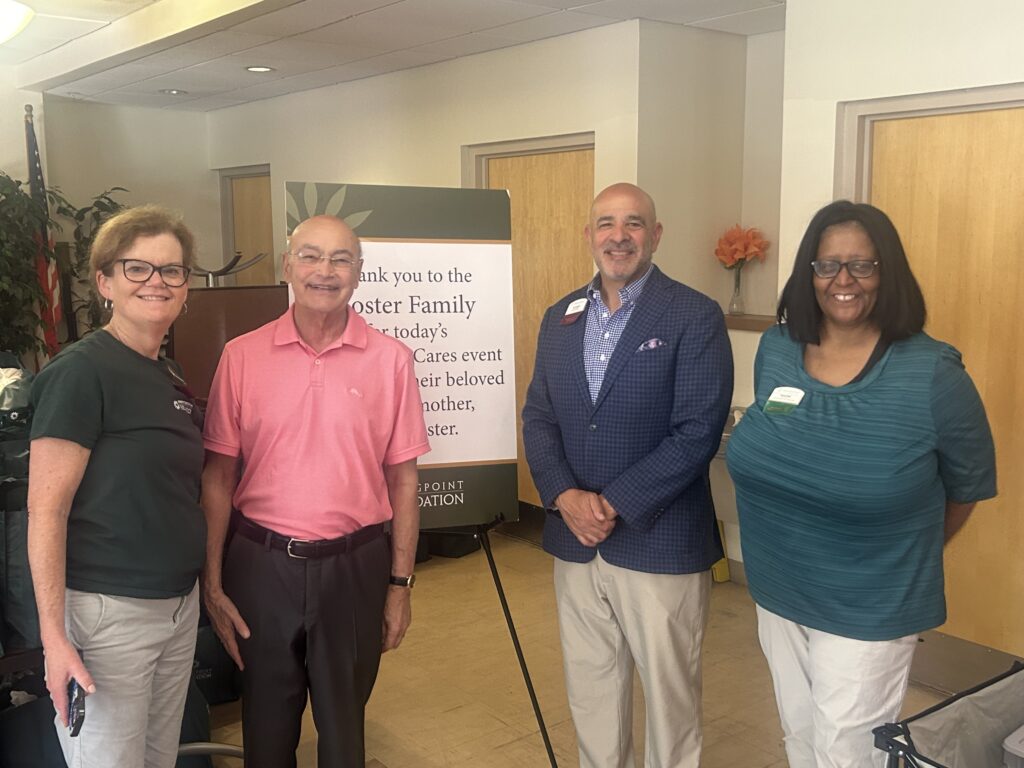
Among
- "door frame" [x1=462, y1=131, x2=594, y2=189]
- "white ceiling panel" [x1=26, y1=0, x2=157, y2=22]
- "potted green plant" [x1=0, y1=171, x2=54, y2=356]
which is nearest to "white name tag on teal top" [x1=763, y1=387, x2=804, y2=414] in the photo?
"door frame" [x1=462, y1=131, x2=594, y2=189]

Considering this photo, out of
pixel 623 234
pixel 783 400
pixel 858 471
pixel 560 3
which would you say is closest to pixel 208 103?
pixel 560 3

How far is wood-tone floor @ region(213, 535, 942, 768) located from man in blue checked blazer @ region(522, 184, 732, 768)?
0.62 m

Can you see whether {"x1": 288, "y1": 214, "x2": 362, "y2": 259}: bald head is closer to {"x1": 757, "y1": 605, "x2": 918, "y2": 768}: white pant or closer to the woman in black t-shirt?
the woman in black t-shirt

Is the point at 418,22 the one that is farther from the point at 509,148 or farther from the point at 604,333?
the point at 604,333

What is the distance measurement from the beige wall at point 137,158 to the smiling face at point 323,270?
194 inches

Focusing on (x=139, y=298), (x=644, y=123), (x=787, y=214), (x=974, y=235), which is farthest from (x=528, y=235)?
(x=139, y=298)

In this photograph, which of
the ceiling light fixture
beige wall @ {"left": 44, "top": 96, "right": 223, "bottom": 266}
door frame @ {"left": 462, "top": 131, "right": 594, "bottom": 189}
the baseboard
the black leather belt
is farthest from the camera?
beige wall @ {"left": 44, "top": 96, "right": 223, "bottom": 266}

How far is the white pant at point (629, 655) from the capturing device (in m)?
2.13

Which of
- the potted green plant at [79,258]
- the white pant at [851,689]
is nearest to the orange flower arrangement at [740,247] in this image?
the white pant at [851,689]

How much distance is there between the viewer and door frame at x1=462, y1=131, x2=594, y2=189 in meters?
4.48

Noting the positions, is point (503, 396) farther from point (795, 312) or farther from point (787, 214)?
point (787, 214)

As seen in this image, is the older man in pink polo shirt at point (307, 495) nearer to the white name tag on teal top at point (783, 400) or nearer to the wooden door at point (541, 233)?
the white name tag on teal top at point (783, 400)

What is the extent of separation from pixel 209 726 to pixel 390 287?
1384 millimetres

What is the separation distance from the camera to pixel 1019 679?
1.79 meters
